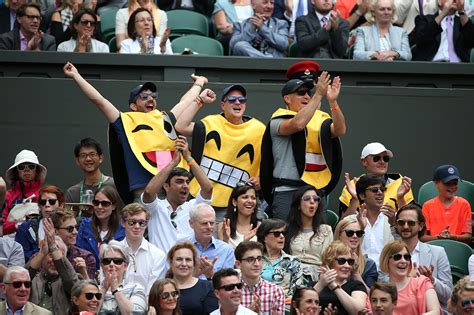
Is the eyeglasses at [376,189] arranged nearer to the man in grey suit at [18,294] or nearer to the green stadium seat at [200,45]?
the man in grey suit at [18,294]

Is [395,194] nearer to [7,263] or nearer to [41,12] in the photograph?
[7,263]

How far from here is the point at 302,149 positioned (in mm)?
14930

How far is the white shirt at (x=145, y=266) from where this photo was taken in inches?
521

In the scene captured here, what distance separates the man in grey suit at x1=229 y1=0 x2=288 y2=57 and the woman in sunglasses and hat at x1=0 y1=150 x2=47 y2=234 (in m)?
3.23

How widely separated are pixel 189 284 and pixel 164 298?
0.58 m

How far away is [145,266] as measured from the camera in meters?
13.3

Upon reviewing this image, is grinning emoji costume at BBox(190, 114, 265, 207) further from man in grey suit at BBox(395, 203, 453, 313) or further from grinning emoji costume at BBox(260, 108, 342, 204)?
man in grey suit at BBox(395, 203, 453, 313)

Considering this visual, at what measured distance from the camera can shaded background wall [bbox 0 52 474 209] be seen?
1697 centimetres

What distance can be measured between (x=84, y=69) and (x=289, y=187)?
3.45 metres

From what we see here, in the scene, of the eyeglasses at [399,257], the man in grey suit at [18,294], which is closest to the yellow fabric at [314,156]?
the eyeglasses at [399,257]

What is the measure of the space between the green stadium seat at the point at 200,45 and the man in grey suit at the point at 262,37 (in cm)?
23

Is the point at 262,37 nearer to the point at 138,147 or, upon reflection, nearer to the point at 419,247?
the point at 138,147

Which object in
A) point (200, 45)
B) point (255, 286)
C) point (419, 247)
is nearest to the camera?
point (255, 286)

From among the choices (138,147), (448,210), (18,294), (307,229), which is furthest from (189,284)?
(448,210)
